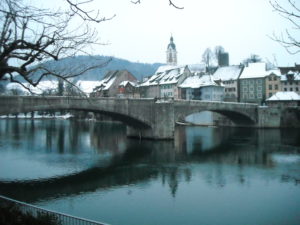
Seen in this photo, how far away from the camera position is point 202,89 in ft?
206

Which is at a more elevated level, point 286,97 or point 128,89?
point 128,89

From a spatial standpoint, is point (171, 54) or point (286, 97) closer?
point (286, 97)

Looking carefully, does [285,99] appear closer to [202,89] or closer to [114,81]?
[202,89]

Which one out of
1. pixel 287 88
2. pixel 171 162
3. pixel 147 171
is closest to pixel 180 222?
pixel 147 171

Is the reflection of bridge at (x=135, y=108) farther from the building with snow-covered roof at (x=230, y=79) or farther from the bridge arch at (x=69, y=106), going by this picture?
the building with snow-covered roof at (x=230, y=79)

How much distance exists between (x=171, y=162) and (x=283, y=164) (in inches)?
312

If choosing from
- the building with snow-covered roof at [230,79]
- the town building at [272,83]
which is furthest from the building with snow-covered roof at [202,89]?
the town building at [272,83]

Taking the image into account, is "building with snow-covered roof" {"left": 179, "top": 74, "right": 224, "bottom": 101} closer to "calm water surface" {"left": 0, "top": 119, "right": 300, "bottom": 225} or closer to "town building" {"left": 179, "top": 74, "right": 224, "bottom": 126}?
"town building" {"left": 179, "top": 74, "right": 224, "bottom": 126}

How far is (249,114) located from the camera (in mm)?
50000

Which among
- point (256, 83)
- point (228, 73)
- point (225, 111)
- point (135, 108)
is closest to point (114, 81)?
point (228, 73)

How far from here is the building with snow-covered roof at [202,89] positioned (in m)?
61.3

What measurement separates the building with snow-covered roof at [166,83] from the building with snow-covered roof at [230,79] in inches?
283

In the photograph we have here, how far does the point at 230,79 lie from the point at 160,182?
5311cm

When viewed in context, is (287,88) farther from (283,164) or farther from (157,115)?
(283,164)
